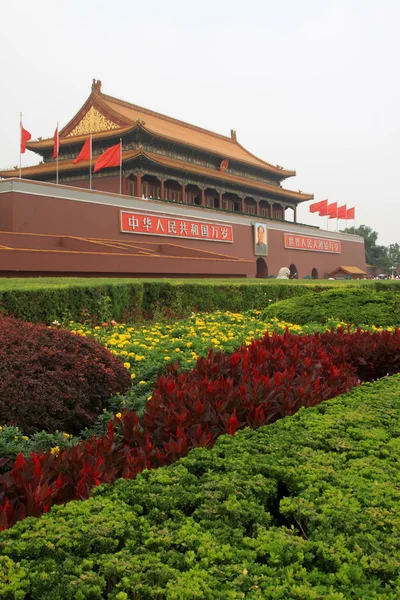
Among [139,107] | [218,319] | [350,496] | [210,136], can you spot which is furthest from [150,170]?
[350,496]

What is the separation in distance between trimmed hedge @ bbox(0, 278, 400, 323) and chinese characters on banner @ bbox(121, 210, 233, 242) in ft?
25.4

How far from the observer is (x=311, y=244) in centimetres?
3064

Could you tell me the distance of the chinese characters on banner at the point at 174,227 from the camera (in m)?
18.4

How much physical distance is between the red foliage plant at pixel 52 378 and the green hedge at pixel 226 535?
1.43 meters

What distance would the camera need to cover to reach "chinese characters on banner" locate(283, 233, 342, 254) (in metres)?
28.4

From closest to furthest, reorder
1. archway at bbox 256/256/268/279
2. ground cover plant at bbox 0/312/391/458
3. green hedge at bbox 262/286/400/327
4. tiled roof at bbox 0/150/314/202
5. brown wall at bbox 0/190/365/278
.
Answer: ground cover plant at bbox 0/312/391/458 → green hedge at bbox 262/286/400/327 → brown wall at bbox 0/190/365/278 → tiled roof at bbox 0/150/314/202 → archway at bbox 256/256/268/279

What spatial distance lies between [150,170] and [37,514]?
21645mm

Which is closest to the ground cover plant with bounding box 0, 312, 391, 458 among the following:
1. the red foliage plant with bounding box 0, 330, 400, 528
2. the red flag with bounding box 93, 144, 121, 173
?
the red foliage plant with bounding box 0, 330, 400, 528

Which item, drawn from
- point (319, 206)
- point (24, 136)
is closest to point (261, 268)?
point (319, 206)

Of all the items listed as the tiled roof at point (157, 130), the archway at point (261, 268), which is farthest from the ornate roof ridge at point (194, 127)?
the archway at point (261, 268)

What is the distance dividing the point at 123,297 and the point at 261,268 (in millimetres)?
18871

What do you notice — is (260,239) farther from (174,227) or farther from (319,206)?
(319,206)

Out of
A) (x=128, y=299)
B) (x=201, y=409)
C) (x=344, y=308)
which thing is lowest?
(x=201, y=409)

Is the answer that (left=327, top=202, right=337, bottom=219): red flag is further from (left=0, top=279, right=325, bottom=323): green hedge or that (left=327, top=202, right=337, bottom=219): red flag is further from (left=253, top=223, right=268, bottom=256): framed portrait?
(left=0, top=279, right=325, bottom=323): green hedge
